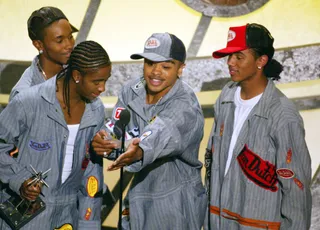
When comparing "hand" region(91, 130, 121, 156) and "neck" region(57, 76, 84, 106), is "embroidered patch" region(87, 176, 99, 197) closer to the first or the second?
"hand" region(91, 130, 121, 156)

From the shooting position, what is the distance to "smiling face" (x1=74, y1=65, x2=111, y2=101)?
264 cm

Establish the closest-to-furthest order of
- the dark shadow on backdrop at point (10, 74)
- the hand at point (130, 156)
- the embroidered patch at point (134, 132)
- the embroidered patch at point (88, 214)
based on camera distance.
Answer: the hand at point (130, 156), the embroidered patch at point (88, 214), the embroidered patch at point (134, 132), the dark shadow on backdrop at point (10, 74)

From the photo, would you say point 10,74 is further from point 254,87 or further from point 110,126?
point 254,87

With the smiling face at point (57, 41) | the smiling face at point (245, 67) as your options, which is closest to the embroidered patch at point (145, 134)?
the smiling face at point (245, 67)

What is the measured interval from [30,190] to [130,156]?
18.0 inches

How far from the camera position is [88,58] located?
2.64m

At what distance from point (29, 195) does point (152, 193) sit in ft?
1.95

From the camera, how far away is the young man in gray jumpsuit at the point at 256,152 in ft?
8.82

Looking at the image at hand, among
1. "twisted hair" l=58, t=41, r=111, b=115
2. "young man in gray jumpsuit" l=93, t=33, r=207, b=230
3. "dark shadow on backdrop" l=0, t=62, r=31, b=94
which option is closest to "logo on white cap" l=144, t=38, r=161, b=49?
"young man in gray jumpsuit" l=93, t=33, r=207, b=230

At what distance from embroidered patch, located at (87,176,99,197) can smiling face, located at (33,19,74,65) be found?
0.78 metres

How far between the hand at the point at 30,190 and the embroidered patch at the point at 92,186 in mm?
275

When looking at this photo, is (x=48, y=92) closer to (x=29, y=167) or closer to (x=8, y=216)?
(x=29, y=167)

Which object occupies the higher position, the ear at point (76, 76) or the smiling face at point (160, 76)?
the smiling face at point (160, 76)

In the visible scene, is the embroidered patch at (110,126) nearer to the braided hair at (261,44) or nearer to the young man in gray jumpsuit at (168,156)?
the young man in gray jumpsuit at (168,156)
